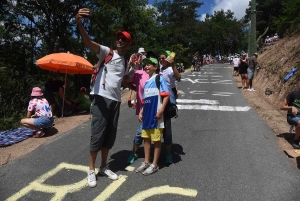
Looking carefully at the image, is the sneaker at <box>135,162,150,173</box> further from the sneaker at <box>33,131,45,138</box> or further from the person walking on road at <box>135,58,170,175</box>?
the sneaker at <box>33,131,45,138</box>

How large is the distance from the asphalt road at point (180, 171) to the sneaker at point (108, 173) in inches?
2.6

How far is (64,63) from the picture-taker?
300 inches

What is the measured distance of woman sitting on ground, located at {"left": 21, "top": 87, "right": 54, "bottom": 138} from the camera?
6017mm

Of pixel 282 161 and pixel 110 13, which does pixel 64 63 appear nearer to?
pixel 282 161

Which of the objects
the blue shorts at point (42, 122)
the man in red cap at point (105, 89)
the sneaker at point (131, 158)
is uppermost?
the man in red cap at point (105, 89)

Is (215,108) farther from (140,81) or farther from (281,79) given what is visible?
(140,81)

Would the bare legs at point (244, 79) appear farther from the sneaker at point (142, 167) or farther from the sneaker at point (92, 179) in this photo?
the sneaker at point (92, 179)

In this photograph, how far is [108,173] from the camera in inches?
156

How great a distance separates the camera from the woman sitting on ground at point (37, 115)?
237 inches

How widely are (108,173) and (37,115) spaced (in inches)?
118

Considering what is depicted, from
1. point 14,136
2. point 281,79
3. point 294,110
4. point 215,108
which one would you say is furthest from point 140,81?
point 281,79

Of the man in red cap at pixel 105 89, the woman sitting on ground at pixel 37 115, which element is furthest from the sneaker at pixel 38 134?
the man in red cap at pixel 105 89

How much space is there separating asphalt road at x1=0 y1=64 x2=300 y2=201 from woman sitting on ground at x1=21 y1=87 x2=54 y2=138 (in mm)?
501

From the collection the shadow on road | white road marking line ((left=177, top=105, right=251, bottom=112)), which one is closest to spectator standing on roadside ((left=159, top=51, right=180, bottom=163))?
the shadow on road
